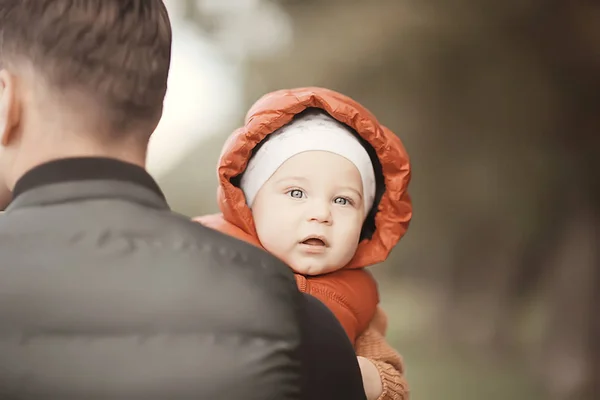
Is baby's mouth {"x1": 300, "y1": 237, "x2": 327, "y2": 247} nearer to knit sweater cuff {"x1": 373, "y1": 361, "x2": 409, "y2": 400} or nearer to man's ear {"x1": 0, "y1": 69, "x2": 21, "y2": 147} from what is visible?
knit sweater cuff {"x1": 373, "y1": 361, "x2": 409, "y2": 400}

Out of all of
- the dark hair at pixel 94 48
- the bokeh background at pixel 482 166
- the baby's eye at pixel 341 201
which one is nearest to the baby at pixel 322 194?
the baby's eye at pixel 341 201

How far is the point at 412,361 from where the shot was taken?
199cm

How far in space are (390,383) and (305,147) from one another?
1.09 ft

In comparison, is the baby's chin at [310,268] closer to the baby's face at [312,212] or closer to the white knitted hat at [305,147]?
the baby's face at [312,212]

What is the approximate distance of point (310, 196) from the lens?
3.48ft

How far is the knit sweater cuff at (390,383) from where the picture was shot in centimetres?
104

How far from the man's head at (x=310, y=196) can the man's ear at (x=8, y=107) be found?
0.49m

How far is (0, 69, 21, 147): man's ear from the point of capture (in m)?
0.62

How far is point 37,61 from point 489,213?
1606 mm

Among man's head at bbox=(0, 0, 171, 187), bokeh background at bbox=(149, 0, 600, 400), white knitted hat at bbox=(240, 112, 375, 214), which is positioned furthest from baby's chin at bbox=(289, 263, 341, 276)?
bokeh background at bbox=(149, 0, 600, 400)

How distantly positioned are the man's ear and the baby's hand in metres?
0.56

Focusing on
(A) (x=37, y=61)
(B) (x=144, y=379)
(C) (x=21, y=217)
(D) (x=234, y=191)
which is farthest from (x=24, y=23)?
(D) (x=234, y=191)

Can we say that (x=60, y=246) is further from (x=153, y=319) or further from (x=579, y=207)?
(x=579, y=207)

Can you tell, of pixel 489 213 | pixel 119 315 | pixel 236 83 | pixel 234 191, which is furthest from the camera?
pixel 489 213
